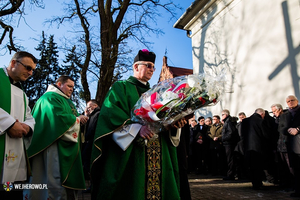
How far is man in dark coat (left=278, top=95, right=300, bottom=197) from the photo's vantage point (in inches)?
203

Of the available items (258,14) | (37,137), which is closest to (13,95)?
(37,137)

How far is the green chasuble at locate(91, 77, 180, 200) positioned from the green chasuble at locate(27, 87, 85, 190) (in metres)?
0.96

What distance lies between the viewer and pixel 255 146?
6.25 meters

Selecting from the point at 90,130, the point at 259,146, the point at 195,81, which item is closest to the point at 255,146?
the point at 259,146

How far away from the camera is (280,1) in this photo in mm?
8328

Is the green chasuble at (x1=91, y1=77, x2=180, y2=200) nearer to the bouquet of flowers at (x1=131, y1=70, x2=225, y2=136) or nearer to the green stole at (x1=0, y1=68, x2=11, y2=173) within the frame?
the bouquet of flowers at (x1=131, y1=70, x2=225, y2=136)

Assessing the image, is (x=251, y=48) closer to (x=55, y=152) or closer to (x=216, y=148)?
(x=216, y=148)

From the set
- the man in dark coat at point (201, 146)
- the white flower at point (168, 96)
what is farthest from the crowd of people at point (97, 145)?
the man in dark coat at point (201, 146)

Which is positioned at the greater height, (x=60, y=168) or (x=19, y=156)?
(x=19, y=156)

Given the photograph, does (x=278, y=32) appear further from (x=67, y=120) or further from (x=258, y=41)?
(x=67, y=120)

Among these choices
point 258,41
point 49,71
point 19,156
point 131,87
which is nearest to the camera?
point 19,156

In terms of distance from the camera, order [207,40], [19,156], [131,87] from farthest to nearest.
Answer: [207,40] < [131,87] < [19,156]

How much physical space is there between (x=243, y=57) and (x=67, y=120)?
27.9 ft

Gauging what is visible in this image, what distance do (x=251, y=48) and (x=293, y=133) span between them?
5.35 metres
